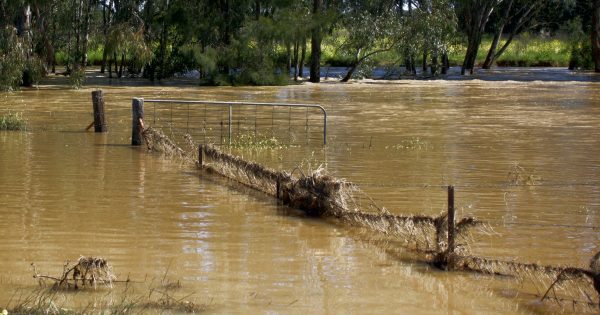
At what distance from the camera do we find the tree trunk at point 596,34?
58938 mm

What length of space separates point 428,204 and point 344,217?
1.77m

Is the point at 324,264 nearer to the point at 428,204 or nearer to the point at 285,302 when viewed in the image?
the point at 285,302

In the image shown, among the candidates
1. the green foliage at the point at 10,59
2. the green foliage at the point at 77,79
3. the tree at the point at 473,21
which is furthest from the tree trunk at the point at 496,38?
the green foliage at the point at 10,59

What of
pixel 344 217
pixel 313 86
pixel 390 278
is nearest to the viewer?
pixel 390 278

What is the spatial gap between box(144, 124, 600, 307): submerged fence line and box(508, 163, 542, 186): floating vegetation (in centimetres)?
275

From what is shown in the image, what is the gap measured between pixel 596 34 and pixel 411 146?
41365 mm

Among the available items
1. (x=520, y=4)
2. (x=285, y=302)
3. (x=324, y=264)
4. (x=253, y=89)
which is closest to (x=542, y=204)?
(x=324, y=264)

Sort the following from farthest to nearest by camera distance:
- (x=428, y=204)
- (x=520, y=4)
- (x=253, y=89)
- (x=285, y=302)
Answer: (x=520, y=4) → (x=253, y=89) → (x=428, y=204) → (x=285, y=302)

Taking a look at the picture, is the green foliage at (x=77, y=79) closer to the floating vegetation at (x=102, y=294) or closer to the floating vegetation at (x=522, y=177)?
the floating vegetation at (x=522, y=177)

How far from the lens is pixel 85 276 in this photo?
9070mm

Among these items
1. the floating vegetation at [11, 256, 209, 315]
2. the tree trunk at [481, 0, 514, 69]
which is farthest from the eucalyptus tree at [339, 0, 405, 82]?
the floating vegetation at [11, 256, 209, 315]

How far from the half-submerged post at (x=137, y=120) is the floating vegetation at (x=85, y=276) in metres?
11.0

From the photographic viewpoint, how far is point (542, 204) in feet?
45.5

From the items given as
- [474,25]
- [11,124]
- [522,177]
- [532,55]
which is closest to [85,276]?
[522,177]
